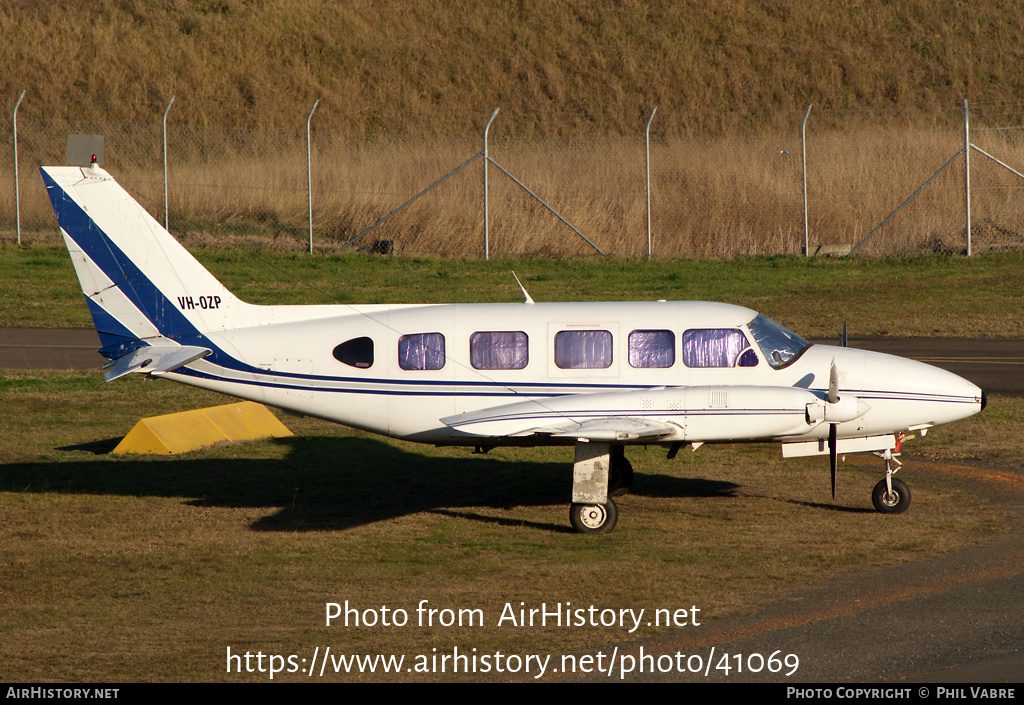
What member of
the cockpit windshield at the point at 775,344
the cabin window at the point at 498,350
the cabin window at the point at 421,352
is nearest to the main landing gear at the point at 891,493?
the cockpit windshield at the point at 775,344

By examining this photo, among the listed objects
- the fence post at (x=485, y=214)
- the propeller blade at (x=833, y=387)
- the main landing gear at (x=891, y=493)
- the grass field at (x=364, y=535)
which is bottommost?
the grass field at (x=364, y=535)

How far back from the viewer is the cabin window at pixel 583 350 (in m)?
14.4

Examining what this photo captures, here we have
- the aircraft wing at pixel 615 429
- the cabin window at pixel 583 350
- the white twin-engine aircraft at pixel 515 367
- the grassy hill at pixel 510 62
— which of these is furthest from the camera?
the grassy hill at pixel 510 62

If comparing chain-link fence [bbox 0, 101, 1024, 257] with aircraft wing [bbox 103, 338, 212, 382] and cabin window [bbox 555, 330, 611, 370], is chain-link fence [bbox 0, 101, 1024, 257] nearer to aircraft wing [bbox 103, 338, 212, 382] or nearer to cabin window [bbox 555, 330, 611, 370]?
aircraft wing [bbox 103, 338, 212, 382]

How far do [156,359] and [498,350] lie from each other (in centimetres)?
460

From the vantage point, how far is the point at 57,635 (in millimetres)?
10445

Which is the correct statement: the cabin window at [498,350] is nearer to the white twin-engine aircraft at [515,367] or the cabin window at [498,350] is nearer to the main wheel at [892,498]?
the white twin-engine aircraft at [515,367]

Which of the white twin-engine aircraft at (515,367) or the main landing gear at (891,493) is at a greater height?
the white twin-engine aircraft at (515,367)

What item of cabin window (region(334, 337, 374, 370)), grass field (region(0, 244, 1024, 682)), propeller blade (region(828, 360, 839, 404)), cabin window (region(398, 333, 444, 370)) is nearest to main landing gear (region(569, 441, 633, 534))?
grass field (region(0, 244, 1024, 682))

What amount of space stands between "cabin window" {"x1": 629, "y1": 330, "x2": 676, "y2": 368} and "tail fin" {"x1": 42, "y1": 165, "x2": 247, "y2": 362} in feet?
17.6

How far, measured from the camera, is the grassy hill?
175ft

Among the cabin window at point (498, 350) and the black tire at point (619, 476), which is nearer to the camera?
the cabin window at point (498, 350)
